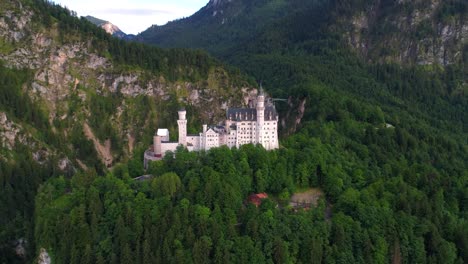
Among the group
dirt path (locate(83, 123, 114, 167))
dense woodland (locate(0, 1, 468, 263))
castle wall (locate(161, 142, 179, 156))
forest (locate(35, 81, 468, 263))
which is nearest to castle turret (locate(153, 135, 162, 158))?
castle wall (locate(161, 142, 179, 156))

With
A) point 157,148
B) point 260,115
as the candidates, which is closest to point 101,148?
point 157,148

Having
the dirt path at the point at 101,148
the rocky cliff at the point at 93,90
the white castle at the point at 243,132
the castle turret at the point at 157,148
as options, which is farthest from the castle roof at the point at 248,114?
the dirt path at the point at 101,148

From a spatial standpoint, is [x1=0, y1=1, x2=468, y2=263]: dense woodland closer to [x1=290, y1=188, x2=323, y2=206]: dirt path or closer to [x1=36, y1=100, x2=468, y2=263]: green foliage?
[x1=36, y1=100, x2=468, y2=263]: green foliage

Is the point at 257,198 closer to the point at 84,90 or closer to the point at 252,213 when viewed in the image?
the point at 252,213

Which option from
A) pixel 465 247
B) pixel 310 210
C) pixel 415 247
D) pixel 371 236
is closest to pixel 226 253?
pixel 310 210

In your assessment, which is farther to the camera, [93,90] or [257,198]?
[93,90]

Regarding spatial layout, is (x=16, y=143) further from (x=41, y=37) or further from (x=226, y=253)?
(x=226, y=253)

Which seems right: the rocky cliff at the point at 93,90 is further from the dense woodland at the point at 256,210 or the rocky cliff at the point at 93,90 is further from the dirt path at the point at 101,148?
the dense woodland at the point at 256,210
